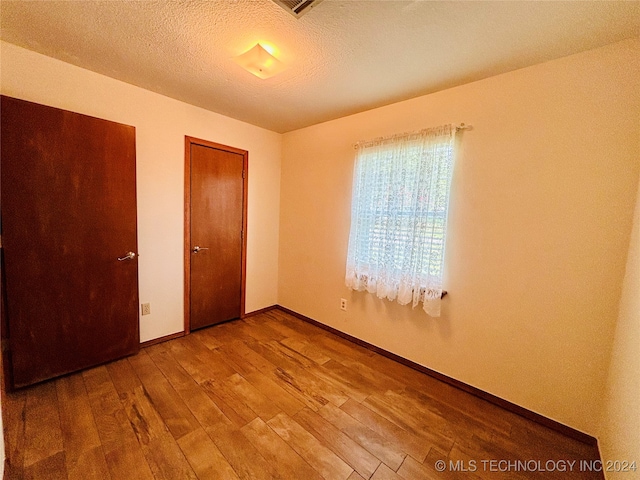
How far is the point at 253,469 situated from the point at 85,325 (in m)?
1.71

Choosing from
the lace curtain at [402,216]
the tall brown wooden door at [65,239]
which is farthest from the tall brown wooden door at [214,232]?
the lace curtain at [402,216]

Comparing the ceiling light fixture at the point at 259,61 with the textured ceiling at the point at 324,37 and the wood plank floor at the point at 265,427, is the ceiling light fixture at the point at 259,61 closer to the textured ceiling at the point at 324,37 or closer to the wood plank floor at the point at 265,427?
the textured ceiling at the point at 324,37

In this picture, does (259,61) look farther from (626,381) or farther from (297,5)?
(626,381)

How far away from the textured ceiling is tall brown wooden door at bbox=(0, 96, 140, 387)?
524mm

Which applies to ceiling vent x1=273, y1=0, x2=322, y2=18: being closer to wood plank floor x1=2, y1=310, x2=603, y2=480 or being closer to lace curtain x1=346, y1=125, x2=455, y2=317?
lace curtain x1=346, y1=125, x2=455, y2=317

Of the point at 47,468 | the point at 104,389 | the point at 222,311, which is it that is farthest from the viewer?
the point at 222,311

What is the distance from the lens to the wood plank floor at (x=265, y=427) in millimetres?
1286

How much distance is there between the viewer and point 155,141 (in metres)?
2.30

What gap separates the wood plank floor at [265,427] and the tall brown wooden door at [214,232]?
0.69 meters

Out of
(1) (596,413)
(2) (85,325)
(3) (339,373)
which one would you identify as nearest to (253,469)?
(3) (339,373)

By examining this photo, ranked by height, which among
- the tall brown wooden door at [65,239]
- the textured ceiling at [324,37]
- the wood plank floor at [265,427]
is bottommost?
the wood plank floor at [265,427]

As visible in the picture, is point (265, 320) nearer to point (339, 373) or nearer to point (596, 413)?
point (339, 373)

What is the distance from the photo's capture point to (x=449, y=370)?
2.01 m

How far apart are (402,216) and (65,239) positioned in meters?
2.58
